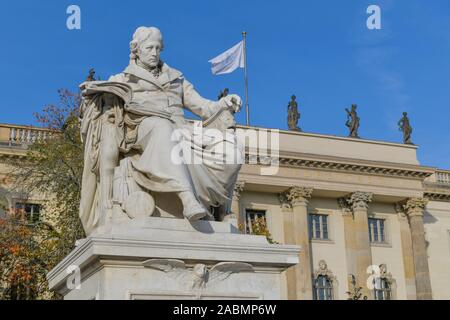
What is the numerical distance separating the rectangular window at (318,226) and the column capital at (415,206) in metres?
4.91

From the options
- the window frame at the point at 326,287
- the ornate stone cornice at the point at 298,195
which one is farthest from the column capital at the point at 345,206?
the window frame at the point at 326,287

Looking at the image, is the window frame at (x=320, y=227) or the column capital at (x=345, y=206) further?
the column capital at (x=345, y=206)

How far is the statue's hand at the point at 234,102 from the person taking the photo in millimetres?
6463

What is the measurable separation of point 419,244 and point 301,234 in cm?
773

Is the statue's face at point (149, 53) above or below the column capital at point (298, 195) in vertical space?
below

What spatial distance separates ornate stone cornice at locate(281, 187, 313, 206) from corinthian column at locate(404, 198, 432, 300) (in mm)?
6529

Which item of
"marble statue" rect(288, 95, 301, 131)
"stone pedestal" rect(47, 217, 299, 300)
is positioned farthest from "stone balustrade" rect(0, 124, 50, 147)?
"stone pedestal" rect(47, 217, 299, 300)

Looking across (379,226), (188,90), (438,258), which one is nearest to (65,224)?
(188,90)

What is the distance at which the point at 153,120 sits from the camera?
6012 millimetres

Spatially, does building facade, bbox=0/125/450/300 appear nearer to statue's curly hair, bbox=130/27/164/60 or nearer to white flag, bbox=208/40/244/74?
white flag, bbox=208/40/244/74

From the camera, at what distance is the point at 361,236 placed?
4234 centimetres

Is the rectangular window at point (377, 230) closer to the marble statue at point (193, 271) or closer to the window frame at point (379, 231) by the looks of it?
the window frame at point (379, 231)
